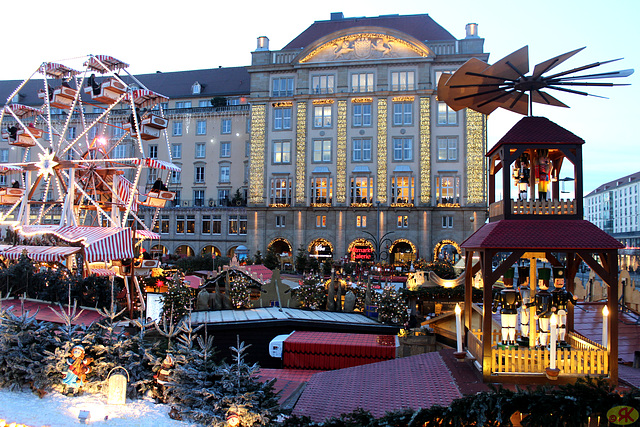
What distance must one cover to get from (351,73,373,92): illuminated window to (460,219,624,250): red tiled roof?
135 ft

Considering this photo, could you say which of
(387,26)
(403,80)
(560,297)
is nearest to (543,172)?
(560,297)

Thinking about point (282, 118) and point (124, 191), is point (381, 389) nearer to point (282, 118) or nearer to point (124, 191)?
point (124, 191)

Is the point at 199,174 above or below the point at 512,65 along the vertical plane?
above

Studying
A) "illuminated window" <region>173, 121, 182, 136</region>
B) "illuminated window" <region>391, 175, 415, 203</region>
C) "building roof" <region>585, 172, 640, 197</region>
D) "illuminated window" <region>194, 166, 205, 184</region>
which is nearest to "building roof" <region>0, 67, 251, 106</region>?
"illuminated window" <region>173, 121, 182, 136</region>

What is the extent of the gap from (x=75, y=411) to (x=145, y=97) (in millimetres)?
20840

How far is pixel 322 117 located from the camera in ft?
159

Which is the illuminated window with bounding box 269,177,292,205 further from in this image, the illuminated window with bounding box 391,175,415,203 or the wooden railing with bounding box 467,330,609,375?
the wooden railing with bounding box 467,330,609,375

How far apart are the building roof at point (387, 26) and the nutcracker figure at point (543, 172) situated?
4453cm

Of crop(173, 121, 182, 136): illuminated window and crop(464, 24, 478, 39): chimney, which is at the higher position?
crop(464, 24, 478, 39): chimney

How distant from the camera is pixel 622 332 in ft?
37.2

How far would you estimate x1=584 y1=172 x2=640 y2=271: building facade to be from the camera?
112 m

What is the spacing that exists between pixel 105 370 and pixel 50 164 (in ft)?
67.9

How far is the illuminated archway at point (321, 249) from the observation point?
47747mm

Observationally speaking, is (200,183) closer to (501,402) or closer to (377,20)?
(377,20)
